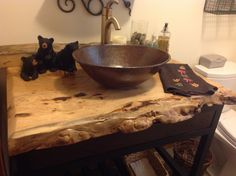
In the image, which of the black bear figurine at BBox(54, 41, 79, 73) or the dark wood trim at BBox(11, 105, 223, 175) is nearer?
the dark wood trim at BBox(11, 105, 223, 175)

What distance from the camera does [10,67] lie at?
1.01 m

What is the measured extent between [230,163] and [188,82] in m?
0.82

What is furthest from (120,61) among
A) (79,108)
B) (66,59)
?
(79,108)

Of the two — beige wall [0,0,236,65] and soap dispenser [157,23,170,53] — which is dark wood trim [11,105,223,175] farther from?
beige wall [0,0,236,65]

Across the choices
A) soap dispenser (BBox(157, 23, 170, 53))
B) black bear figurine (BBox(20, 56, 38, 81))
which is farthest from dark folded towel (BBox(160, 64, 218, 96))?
black bear figurine (BBox(20, 56, 38, 81))

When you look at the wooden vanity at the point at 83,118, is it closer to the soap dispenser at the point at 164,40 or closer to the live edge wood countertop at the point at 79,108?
the live edge wood countertop at the point at 79,108

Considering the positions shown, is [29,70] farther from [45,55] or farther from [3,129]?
[3,129]

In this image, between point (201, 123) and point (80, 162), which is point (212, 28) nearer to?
point (201, 123)

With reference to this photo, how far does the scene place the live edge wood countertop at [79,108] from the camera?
2.00ft

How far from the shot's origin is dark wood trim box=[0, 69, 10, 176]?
525 mm

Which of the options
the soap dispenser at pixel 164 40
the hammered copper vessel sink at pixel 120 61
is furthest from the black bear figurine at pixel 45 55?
the soap dispenser at pixel 164 40

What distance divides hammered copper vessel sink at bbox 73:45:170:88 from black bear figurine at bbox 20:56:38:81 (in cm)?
20

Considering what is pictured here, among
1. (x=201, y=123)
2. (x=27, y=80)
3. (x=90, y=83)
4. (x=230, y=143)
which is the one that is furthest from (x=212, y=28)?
(x=27, y=80)

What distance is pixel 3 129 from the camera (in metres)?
0.64
